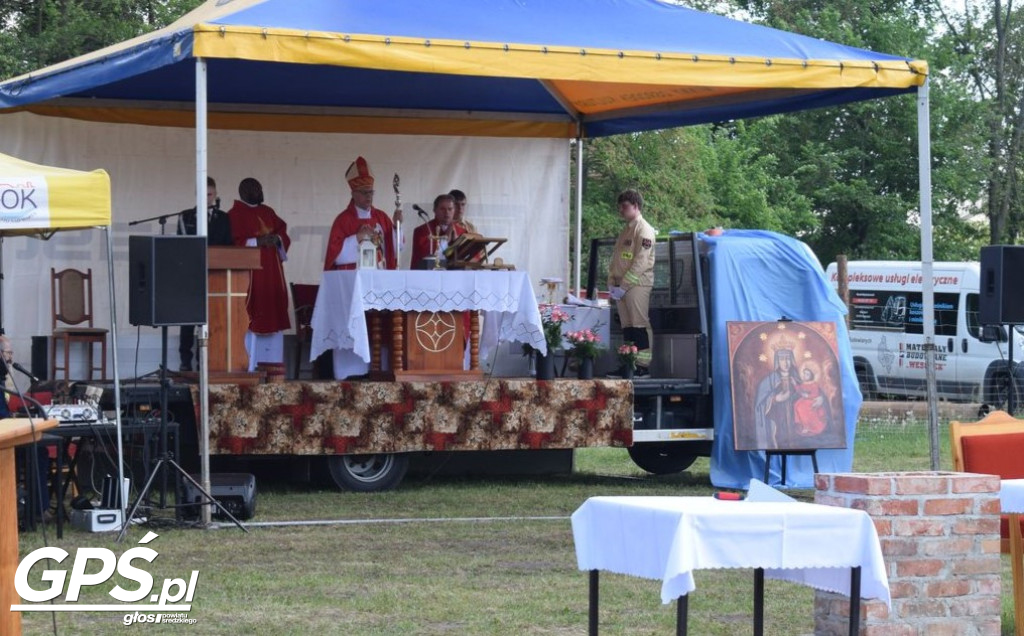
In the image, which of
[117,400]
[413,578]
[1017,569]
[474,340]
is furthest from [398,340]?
[1017,569]

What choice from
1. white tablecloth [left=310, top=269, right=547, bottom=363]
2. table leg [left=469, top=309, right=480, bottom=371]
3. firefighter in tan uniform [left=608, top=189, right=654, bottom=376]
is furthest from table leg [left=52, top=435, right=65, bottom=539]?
firefighter in tan uniform [left=608, top=189, right=654, bottom=376]

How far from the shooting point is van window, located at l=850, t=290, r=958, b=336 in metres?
21.0

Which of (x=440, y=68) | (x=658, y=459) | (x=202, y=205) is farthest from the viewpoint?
(x=658, y=459)

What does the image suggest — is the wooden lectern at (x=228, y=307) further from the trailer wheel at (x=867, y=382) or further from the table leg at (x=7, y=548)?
the trailer wheel at (x=867, y=382)

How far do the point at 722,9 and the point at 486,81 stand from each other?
60.3ft

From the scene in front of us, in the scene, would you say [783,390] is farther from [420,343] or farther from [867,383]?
[867,383]

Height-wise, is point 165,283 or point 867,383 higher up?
point 165,283

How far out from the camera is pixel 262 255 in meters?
13.1

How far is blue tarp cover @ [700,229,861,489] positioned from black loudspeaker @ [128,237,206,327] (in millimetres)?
4358

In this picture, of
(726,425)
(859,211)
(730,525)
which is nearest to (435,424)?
(726,425)

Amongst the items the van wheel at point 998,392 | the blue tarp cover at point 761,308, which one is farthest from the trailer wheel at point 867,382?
the blue tarp cover at point 761,308

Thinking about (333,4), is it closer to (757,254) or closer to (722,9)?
(757,254)

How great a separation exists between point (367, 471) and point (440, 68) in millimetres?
3335

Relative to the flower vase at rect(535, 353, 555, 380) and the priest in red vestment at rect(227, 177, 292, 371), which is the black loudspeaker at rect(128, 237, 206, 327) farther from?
the priest in red vestment at rect(227, 177, 292, 371)
